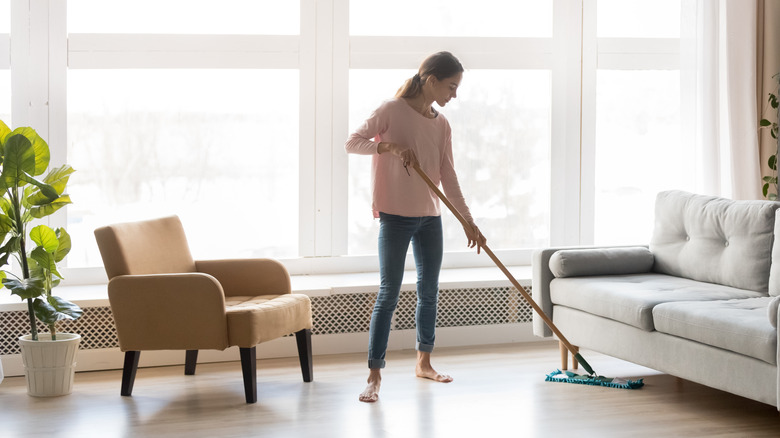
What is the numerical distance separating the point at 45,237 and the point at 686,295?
8.76 feet

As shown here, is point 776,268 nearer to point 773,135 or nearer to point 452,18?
point 773,135

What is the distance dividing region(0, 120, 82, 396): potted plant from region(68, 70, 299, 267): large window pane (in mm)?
805

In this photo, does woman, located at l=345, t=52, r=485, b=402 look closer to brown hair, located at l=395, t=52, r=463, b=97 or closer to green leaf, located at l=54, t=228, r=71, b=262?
brown hair, located at l=395, t=52, r=463, b=97

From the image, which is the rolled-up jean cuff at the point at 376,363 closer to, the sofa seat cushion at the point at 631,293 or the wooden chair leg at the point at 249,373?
the wooden chair leg at the point at 249,373

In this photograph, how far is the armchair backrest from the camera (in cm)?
371

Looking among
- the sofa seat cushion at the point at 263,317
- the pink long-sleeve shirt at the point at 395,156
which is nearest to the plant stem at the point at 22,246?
the sofa seat cushion at the point at 263,317

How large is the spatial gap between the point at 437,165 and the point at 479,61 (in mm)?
1586

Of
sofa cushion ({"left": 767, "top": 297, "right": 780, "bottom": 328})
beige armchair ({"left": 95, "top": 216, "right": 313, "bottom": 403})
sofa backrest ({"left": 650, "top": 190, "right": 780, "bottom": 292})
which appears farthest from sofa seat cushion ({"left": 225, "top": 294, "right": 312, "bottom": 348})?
sofa cushion ({"left": 767, "top": 297, "right": 780, "bottom": 328})

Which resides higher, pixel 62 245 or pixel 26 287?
pixel 62 245

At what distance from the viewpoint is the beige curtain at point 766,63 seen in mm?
5309

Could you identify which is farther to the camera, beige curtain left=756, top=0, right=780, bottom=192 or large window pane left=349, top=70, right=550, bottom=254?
beige curtain left=756, top=0, right=780, bottom=192

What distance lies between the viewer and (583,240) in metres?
5.45

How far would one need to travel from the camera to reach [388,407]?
358 cm

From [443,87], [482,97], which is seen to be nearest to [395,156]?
[443,87]
